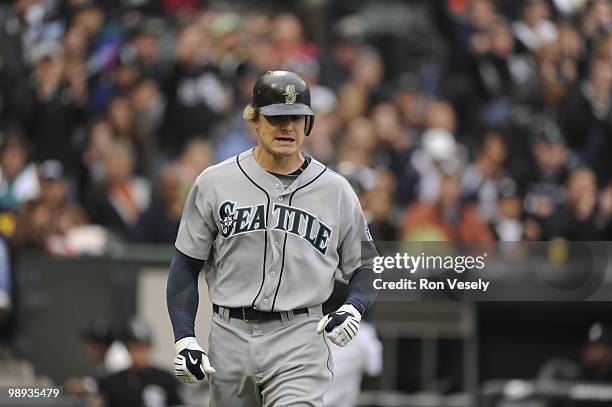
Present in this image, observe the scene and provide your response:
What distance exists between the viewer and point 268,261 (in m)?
5.66

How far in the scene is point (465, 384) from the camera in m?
11.1

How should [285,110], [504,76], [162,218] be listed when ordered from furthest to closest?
[504,76] < [162,218] < [285,110]

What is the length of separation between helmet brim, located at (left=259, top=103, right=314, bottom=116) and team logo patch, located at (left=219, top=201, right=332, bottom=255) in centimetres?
38

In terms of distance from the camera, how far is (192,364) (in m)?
5.43

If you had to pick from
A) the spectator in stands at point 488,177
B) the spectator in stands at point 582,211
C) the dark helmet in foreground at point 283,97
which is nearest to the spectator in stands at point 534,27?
the spectator in stands at point 488,177

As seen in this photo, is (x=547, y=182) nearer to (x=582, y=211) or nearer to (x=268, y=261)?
(x=582, y=211)

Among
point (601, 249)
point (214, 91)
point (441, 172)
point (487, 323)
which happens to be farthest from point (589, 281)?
point (214, 91)

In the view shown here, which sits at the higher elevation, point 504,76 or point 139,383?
point 504,76

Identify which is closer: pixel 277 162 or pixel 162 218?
pixel 277 162

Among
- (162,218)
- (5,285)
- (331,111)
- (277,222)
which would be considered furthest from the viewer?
(331,111)

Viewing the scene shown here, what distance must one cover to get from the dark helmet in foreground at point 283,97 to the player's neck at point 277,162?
0.48 ft

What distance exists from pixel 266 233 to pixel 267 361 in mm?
499

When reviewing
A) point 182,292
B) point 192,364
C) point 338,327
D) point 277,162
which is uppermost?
point 277,162

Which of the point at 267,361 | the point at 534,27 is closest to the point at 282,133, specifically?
the point at 267,361
